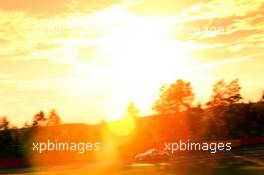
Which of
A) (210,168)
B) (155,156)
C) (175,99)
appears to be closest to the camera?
(210,168)

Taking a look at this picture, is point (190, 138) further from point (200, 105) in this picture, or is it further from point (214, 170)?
point (214, 170)

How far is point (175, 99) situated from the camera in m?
64.7

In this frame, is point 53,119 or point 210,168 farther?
point 53,119

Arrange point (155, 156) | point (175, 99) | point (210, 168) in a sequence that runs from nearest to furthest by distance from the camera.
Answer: point (210, 168), point (155, 156), point (175, 99)

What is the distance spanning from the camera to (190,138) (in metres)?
49.4

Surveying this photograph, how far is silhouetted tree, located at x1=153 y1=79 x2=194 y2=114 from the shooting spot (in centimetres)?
6110

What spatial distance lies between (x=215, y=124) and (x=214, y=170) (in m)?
16.3

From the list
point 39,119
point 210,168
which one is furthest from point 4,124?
point 210,168

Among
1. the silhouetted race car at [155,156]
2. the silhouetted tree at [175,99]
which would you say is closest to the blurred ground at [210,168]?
the silhouetted race car at [155,156]

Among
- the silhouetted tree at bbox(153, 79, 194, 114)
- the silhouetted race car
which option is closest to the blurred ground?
the silhouetted race car

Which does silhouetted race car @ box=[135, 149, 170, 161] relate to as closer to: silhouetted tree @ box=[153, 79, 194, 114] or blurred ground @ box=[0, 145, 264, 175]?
blurred ground @ box=[0, 145, 264, 175]

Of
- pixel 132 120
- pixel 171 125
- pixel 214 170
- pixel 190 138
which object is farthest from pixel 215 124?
pixel 132 120

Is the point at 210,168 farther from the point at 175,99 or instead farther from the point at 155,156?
the point at 175,99

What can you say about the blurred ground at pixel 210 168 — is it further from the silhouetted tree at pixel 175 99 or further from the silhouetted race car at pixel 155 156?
the silhouetted tree at pixel 175 99
